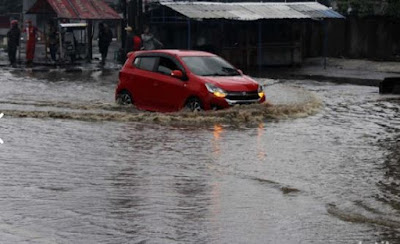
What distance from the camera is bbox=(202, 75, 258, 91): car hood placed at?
20469mm

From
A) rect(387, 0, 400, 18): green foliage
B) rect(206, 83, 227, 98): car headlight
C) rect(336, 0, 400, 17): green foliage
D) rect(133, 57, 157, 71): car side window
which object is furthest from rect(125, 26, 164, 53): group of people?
rect(206, 83, 227, 98): car headlight

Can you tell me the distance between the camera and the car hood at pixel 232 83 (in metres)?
20.5

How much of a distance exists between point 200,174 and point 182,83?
7368mm

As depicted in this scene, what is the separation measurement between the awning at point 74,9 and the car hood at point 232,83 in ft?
59.4

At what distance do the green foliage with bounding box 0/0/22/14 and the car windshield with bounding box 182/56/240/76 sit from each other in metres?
52.0

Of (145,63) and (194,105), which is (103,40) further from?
(194,105)

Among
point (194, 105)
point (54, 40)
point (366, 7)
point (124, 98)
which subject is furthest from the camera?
point (366, 7)

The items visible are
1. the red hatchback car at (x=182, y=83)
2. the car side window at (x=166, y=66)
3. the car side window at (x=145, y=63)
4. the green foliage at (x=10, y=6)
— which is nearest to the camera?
the red hatchback car at (x=182, y=83)

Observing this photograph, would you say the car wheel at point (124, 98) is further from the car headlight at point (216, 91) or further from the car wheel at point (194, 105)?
the car headlight at point (216, 91)

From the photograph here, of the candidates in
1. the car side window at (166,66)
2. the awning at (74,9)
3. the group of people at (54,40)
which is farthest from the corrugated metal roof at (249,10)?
the car side window at (166,66)

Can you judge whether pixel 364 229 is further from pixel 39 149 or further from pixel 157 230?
pixel 39 149

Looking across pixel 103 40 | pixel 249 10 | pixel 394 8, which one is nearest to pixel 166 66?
pixel 249 10

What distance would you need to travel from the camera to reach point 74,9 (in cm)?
3941

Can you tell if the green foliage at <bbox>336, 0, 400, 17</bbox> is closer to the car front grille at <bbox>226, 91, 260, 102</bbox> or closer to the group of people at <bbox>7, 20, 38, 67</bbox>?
the group of people at <bbox>7, 20, 38, 67</bbox>
